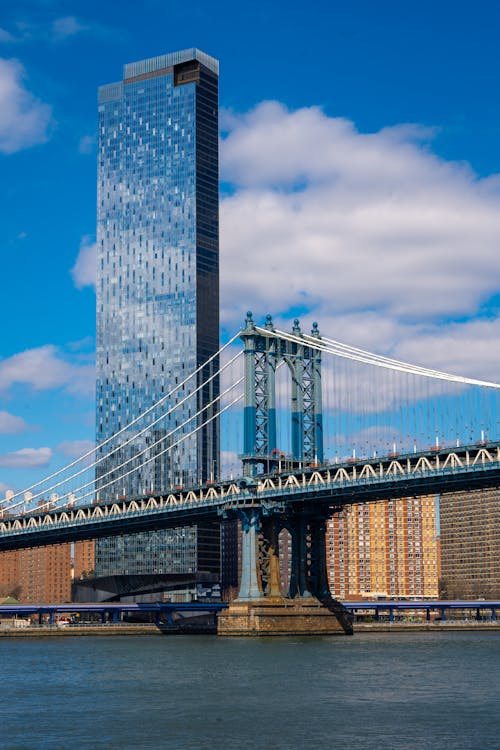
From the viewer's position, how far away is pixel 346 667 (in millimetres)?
77625

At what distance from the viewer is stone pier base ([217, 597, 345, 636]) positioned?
381 ft

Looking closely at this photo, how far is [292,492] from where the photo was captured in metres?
116

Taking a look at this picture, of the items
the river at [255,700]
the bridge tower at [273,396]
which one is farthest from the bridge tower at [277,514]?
the river at [255,700]

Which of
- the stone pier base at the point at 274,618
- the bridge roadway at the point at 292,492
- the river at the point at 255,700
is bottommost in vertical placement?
the river at the point at 255,700

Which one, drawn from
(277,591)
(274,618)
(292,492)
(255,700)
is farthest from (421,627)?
(255,700)

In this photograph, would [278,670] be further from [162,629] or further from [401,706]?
[162,629]

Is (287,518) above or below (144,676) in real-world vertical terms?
above

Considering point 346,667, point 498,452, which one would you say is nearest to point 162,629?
point 498,452

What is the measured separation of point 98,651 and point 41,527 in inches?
1892

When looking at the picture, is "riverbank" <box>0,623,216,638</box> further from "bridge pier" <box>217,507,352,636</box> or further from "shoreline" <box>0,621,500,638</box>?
"bridge pier" <box>217,507,352,636</box>

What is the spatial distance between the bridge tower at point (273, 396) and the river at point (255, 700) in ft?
96.3

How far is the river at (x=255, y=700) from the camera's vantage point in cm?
4741

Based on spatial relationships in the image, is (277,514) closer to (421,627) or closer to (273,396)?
(273,396)

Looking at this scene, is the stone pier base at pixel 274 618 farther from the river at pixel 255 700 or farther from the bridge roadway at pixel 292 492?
the river at pixel 255 700
